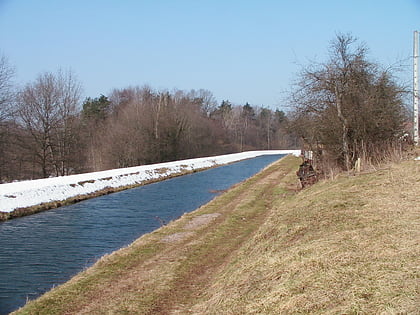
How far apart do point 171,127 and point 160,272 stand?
165ft

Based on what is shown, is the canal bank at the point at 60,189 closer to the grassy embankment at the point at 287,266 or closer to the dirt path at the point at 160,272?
the dirt path at the point at 160,272

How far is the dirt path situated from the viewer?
666cm

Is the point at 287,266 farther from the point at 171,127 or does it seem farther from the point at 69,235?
the point at 171,127

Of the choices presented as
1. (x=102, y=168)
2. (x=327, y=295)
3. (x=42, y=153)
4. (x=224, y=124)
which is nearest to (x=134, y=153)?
(x=102, y=168)

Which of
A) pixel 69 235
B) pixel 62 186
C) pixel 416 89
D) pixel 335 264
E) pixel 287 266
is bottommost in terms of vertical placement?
pixel 69 235

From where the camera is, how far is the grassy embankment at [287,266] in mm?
4711

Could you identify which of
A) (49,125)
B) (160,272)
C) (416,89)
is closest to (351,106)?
(416,89)

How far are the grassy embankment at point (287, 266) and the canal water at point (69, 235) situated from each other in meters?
1.23

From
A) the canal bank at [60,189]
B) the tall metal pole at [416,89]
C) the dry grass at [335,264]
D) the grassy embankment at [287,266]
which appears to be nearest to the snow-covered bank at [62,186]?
the canal bank at [60,189]

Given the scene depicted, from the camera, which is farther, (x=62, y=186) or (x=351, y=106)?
(x=62, y=186)

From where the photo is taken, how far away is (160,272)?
8102 millimetres

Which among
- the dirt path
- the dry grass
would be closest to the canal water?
the dirt path

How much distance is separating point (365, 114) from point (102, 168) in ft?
124

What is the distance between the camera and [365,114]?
15688mm
